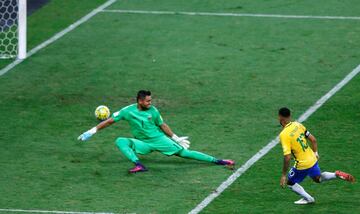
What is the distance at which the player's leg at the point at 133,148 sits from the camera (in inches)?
853

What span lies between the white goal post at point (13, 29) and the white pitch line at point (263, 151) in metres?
7.31

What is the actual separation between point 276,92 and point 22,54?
254 inches

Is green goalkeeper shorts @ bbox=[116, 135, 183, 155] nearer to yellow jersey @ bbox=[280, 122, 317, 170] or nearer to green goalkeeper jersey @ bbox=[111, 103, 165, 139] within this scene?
green goalkeeper jersey @ bbox=[111, 103, 165, 139]

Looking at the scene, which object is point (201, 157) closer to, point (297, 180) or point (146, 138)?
point (146, 138)

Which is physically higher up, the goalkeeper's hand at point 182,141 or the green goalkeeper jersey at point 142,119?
the green goalkeeper jersey at point 142,119

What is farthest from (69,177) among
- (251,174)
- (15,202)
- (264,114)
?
(264,114)

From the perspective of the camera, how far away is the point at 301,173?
64.5 ft

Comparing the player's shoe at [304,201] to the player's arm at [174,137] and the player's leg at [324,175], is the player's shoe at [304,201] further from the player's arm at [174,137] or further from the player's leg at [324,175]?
the player's arm at [174,137]

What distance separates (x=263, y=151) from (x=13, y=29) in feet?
30.6

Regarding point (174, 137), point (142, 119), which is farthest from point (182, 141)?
point (142, 119)

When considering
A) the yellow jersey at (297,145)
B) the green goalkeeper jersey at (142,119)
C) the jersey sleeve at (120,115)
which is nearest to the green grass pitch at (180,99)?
the green goalkeeper jersey at (142,119)

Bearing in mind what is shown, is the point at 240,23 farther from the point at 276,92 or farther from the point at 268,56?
the point at 276,92

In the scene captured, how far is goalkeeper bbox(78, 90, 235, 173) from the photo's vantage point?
21.7 metres

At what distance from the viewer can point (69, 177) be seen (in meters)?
21.5
